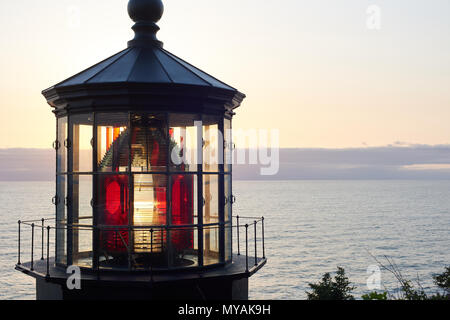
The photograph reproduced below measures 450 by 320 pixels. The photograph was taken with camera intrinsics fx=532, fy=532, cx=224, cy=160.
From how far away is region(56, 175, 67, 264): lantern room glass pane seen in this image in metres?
8.23

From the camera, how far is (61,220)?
27.3 feet

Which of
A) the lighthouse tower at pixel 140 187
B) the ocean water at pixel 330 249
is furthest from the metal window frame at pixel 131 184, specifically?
the ocean water at pixel 330 249

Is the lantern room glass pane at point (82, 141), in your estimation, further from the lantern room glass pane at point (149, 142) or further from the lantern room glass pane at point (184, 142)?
the lantern room glass pane at point (184, 142)

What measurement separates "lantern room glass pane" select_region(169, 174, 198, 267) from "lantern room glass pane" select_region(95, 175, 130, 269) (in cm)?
68

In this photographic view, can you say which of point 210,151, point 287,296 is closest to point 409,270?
point 287,296

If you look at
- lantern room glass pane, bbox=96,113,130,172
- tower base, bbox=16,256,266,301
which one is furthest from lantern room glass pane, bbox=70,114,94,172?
tower base, bbox=16,256,266,301

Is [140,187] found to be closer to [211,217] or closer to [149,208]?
[149,208]

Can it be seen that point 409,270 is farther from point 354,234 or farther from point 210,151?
point 210,151

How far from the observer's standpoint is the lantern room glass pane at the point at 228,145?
8.48 meters

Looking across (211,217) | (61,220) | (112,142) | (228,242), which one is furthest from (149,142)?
(228,242)

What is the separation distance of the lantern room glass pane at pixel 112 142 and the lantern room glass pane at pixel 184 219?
0.80 meters

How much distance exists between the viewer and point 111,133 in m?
7.80

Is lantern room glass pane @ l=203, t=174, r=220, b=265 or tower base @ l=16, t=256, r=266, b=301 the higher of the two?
lantern room glass pane @ l=203, t=174, r=220, b=265

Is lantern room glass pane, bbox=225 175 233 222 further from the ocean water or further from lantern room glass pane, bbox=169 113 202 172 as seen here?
the ocean water
